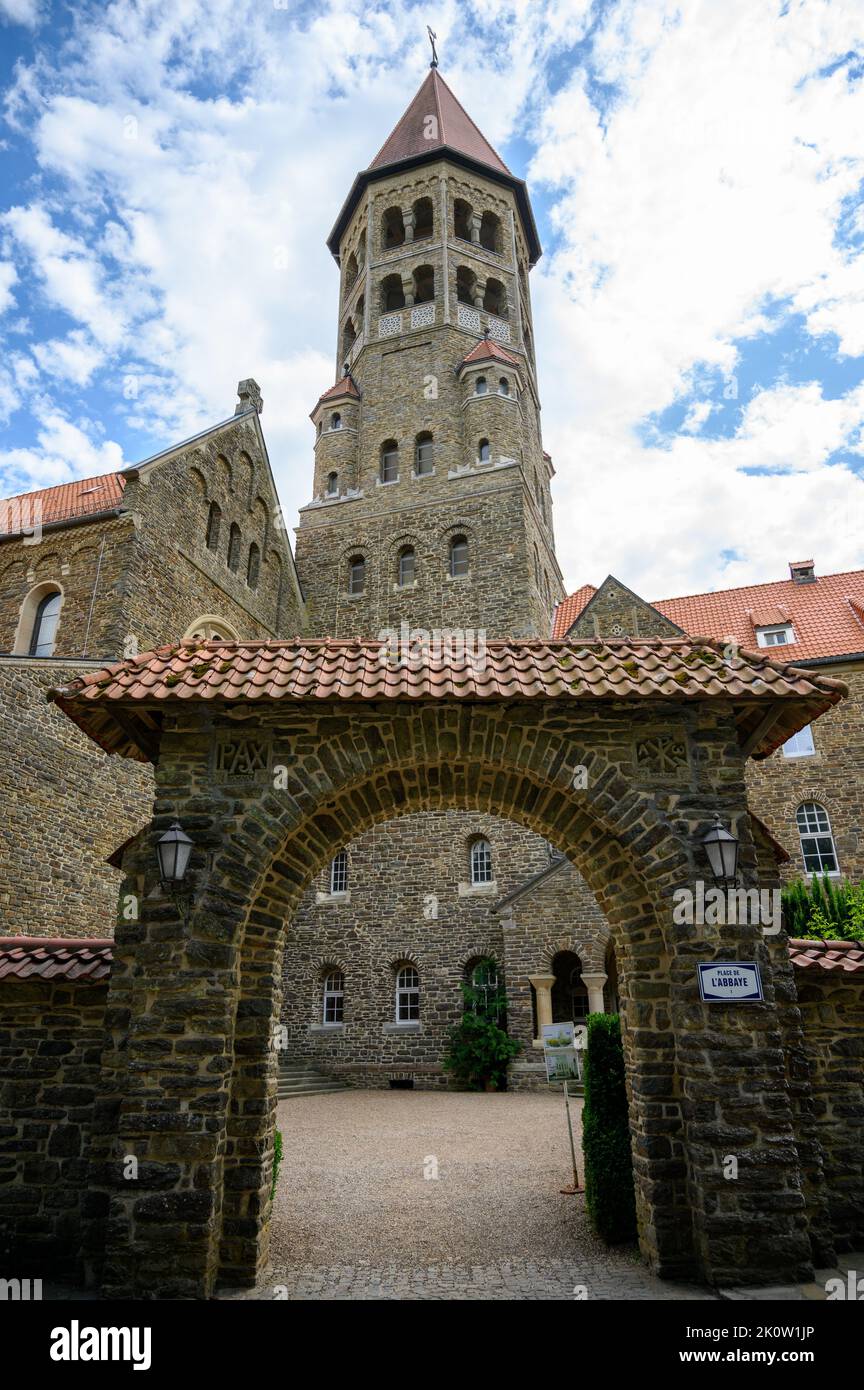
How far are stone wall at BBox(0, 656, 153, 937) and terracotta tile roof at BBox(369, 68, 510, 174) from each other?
25.2 m

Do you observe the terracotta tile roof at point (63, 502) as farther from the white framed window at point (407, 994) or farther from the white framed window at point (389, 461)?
the white framed window at point (407, 994)

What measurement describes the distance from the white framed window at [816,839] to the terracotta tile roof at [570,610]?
9171mm

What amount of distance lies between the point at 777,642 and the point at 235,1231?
20.9m

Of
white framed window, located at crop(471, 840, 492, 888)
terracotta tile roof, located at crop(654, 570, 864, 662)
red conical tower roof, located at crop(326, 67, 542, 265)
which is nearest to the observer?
white framed window, located at crop(471, 840, 492, 888)

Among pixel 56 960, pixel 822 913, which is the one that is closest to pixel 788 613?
pixel 822 913

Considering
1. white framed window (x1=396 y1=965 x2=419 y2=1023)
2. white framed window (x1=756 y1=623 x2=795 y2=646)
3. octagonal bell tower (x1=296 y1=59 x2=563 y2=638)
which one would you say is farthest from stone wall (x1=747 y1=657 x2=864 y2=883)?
white framed window (x1=396 y1=965 x2=419 y2=1023)

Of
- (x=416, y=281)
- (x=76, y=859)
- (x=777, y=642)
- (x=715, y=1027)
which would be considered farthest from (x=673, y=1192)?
(x=416, y=281)

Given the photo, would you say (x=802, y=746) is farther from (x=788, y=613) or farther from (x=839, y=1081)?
(x=839, y=1081)

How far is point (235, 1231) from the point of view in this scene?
591cm

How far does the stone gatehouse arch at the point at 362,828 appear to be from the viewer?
224 inches

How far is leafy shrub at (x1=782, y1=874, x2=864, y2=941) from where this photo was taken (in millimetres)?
15320

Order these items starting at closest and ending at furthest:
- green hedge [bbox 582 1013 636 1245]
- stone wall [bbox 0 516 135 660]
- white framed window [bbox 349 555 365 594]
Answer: green hedge [bbox 582 1013 636 1245] → stone wall [bbox 0 516 135 660] → white framed window [bbox 349 555 365 594]

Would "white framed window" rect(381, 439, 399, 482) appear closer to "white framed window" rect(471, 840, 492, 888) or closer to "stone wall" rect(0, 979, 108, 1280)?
"white framed window" rect(471, 840, 492, 888)

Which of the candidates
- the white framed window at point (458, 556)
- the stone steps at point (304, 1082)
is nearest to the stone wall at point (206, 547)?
the white framed window at point (458, 556)
